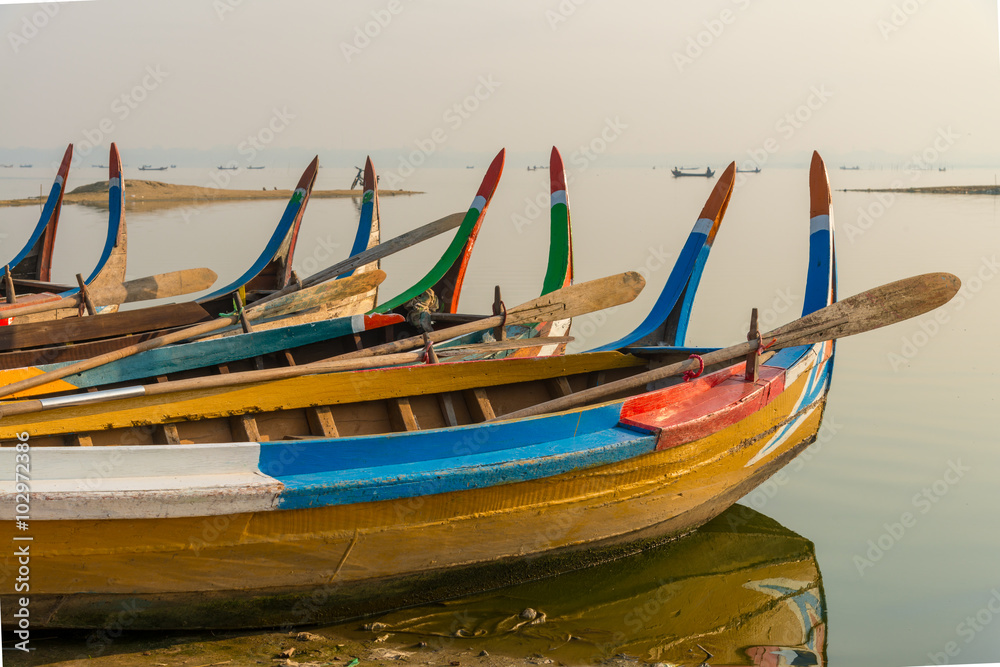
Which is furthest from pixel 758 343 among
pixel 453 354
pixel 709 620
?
pixel 453 354

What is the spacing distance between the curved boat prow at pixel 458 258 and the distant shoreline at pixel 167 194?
25886 mm

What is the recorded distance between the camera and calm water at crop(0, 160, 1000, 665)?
381cm

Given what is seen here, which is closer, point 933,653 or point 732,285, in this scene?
point 933,653

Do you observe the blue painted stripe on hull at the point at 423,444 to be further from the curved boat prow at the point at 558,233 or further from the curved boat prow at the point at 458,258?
the curved boat prow at the point at 458,258

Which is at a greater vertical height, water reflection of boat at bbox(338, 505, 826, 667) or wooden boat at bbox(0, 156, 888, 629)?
wooden boat at bbox(0, 156, 888, 629)

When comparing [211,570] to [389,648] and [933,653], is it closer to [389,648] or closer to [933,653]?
[389,648]

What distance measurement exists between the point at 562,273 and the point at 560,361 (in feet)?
6.81

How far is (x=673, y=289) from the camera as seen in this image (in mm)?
5355

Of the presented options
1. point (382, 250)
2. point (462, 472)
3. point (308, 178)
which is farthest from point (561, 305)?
point (308, 178)

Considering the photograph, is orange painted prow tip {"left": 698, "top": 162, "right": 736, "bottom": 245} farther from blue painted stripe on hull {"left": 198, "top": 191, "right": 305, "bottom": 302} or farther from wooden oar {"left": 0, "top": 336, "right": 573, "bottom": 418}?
blue painted stripe on hull {"left": 198, "top": 191, "right": 305, "bottom": 302}

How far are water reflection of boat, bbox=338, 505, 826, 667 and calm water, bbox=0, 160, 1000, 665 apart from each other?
2 centimetres

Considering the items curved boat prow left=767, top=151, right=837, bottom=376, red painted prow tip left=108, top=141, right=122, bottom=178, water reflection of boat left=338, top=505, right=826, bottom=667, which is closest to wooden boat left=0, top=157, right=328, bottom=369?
red painted prow tip left=108, top=141, right=122, bottom=178

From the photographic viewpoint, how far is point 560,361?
4.39m

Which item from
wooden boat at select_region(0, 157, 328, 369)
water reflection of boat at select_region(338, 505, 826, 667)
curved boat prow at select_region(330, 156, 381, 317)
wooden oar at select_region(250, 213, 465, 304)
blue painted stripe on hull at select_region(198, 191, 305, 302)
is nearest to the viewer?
water reflection of boat at select_region(338, 505, 826, 667)
